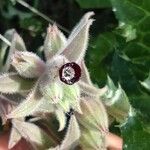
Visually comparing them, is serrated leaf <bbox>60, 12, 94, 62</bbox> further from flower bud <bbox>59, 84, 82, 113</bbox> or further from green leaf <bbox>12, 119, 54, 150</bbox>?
green leaf <bbox>12, 119, 54, 150</bbox>

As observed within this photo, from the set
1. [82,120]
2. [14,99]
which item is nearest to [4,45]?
[14,99]

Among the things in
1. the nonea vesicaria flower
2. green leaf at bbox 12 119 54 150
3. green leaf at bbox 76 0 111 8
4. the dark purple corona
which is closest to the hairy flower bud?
the nonea vesicaria flower

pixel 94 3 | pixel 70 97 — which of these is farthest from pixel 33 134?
pixel 94 3

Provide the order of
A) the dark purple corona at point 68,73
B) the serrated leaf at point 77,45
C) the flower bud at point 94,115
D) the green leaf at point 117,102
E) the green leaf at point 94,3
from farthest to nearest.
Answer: the green leaf at point 94,3 → the green leaf at point 117,102 → the flower bud at point 94,115 → the serrated leaf at point 77,45 → the dark purple corona at point 68,73

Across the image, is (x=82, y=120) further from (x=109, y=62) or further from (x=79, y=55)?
(x=109, y=62)

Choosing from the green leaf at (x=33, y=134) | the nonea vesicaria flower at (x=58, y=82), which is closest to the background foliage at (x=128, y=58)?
the nonea vesicaria flower at (x=58, y=82)

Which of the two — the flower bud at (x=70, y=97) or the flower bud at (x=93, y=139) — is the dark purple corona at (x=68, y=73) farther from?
the flower bud at (x=93, y=139)

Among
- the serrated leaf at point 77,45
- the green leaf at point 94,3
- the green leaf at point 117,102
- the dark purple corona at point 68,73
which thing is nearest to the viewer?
the dark purple corona at point 68,73
